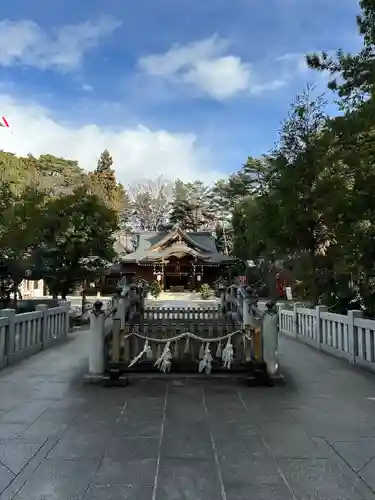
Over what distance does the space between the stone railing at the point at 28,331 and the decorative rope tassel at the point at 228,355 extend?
3152 mm

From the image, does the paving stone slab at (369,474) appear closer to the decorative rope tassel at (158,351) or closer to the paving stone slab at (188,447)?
the paving stone slab at (188,447)

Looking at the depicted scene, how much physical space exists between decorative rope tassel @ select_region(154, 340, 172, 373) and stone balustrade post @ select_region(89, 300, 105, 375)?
73 centimetres

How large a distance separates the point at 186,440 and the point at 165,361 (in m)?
2.32

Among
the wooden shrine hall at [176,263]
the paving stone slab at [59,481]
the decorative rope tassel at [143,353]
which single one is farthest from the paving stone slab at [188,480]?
the wooden shrine hall at [176,263]

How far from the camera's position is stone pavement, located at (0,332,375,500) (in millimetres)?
2559

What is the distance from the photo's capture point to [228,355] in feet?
18.6

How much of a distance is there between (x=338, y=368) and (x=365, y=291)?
2.40m

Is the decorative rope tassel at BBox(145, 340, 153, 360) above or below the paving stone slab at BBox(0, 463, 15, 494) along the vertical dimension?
above

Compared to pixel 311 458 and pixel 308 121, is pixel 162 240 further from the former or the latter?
pixel 311 458

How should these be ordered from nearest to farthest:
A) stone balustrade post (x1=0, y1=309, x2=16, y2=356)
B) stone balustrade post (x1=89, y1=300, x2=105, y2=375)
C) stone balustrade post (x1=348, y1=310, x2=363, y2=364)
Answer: stone balustrade post (x1=89, y1=300, x2=105, y2=375), stone balustrade post (x1=0, y1=309, x2=16, y2=356), stone balustrade post (x1=348, y1=310, x2=363, y2=364)

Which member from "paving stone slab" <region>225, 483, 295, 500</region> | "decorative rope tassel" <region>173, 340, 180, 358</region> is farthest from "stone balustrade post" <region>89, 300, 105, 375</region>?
"paving stone slab" <region>225, 483, 295, 500</region>

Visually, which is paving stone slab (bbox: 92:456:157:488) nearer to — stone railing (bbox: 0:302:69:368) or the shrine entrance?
stone railing (bbox: 0:302:69:368)

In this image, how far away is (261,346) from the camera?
5543 millimetres

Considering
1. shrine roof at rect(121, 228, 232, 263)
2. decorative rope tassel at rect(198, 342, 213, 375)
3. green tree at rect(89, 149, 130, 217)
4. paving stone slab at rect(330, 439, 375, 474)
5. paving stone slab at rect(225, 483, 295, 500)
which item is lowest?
paving stone slab at rect(225, 483, 295, 500)
